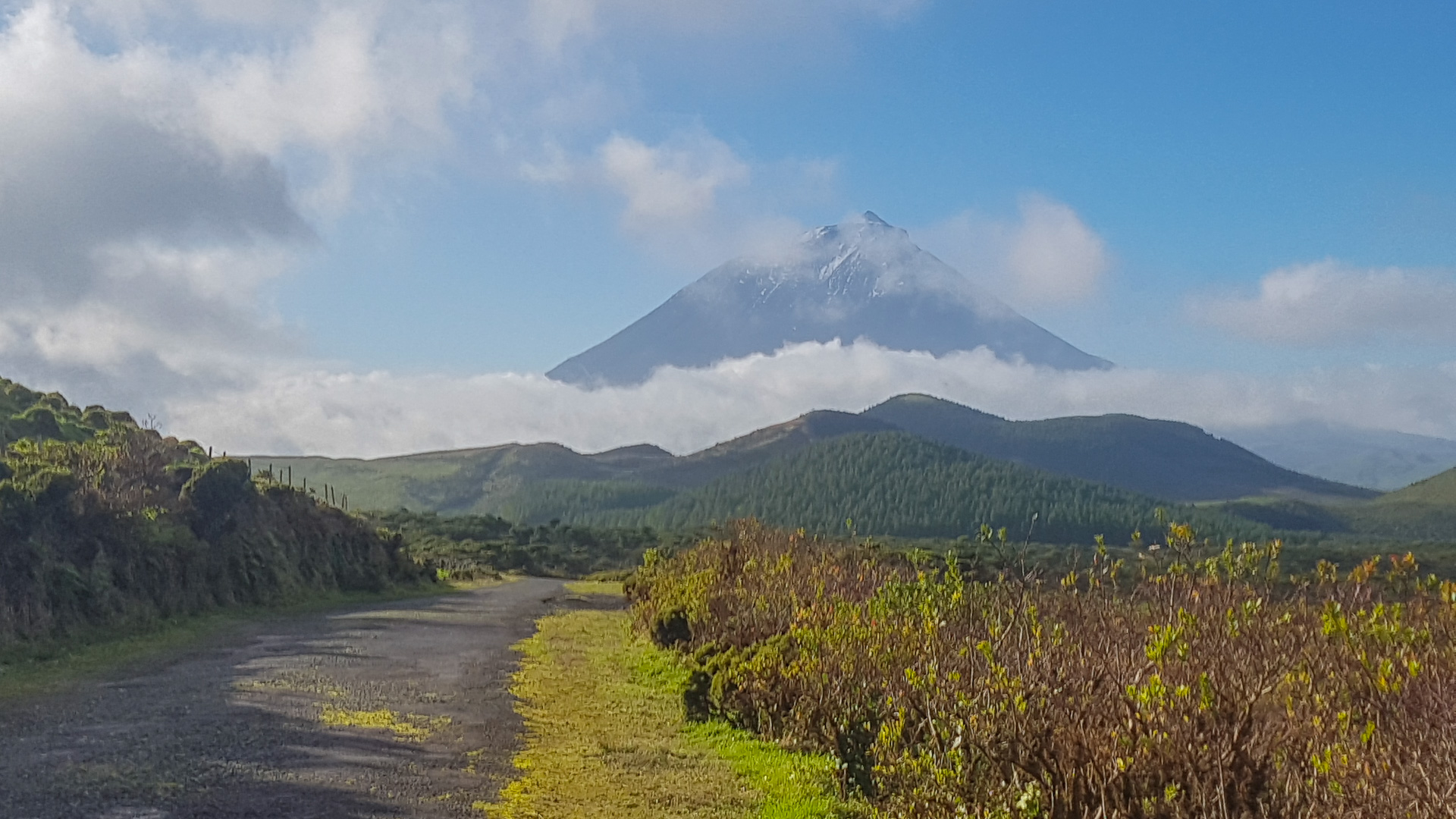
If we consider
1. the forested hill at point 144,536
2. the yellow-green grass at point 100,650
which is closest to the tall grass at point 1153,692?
the yellow-green grass at point 100,650

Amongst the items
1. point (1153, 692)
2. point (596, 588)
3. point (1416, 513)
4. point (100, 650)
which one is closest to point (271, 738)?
point (1153, 692)

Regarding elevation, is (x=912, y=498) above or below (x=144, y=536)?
above

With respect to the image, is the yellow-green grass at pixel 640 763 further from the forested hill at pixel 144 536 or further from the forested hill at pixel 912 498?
the forested hill at pixel 912 498

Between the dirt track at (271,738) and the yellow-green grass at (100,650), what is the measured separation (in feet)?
2.26

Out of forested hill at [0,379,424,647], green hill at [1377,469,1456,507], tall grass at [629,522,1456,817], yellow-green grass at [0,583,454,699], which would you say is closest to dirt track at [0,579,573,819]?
yellow-green grass at [0,583,454,699]

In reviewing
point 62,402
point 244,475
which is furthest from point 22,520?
point 62,402

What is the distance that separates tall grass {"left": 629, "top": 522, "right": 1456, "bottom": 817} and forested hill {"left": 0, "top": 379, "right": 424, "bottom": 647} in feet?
46.4

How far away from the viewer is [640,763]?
10.2 meters

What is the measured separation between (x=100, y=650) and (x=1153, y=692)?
16.9 metres

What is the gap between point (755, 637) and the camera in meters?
12.7

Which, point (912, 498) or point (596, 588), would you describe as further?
point (912, 498)

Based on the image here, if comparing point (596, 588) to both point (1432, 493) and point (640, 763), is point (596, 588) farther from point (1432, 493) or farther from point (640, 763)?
point (1432, 493)

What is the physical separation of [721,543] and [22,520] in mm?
12245

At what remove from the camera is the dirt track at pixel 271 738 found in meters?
7.94
